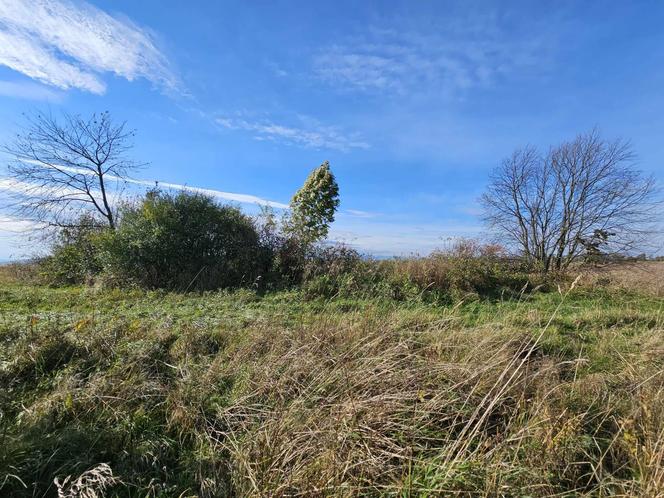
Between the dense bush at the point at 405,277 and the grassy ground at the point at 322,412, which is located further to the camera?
the dense bush at the point at 405,277

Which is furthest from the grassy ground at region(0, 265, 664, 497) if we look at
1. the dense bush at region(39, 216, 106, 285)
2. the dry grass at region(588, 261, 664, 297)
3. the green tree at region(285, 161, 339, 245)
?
the green tree at region(285, 161, 339, 245)

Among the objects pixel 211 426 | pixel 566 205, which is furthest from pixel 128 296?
pixel 566 205

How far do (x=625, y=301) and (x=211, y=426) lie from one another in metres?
11.7

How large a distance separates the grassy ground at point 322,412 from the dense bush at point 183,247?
5.83m

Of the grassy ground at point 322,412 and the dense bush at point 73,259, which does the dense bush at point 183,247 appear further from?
the grassy ground at point 322,412

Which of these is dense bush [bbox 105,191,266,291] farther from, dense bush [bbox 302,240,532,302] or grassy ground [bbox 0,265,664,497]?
grassy ground [bbox 0,265,664,497]

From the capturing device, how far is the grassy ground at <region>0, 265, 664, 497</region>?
234 centimetres

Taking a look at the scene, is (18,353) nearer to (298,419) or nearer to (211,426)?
(211,426)

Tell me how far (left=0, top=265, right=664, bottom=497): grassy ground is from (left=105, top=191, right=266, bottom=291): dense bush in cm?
583

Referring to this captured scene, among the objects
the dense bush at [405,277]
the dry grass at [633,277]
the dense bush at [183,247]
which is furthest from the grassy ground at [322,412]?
the dry grass at [633,277]

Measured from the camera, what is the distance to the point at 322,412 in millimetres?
2920

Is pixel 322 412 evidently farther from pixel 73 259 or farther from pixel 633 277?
pixel 633 277

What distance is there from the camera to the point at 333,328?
491 centimetres

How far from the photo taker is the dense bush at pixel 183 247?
1097cm
